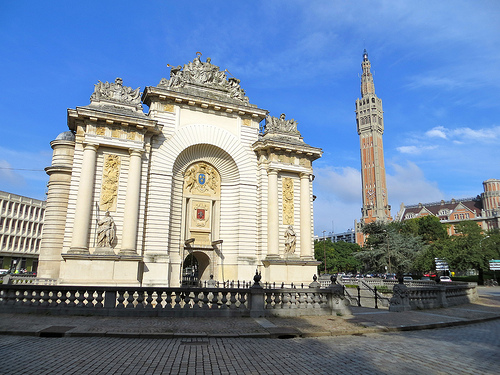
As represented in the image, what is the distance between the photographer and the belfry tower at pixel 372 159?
405 feet

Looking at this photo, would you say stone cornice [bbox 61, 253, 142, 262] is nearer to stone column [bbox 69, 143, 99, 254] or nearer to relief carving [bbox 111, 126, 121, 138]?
stone column [bbox 69, 143, 99, 254]

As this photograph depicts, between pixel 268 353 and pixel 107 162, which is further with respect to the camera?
pixel 107 162

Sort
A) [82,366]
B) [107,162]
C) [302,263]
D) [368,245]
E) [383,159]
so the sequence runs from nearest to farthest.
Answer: [82,366] → [107,162] → [302,263] → [368,245] → [383,159]

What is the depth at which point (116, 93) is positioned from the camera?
88.6ft

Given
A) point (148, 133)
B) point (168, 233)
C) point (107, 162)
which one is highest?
point (148, 133)

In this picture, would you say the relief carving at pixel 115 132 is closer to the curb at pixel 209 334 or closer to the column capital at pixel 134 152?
the column capital at pixel 134 152

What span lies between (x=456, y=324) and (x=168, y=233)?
19.7m

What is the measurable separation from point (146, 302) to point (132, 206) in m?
11.5

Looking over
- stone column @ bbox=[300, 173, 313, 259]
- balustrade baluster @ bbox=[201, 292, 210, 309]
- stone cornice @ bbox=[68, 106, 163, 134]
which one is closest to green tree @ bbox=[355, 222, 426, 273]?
stone column @ bbox=[300, 173, 313, 259]

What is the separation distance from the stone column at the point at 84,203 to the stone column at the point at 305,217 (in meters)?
16.9

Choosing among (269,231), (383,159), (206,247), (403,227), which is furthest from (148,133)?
(383,159)

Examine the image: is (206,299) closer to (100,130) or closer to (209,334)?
(209,334)

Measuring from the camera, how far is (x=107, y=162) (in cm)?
2553

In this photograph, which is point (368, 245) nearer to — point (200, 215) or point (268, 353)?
point (200, 215)
